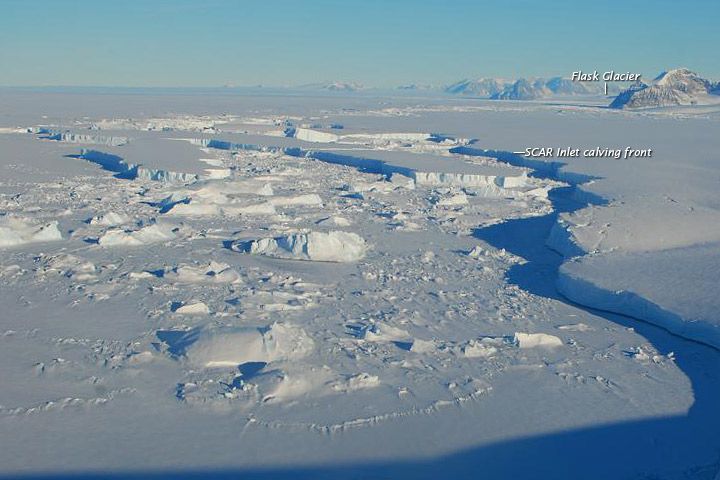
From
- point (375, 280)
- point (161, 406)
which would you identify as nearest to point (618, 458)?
point (161, 406)

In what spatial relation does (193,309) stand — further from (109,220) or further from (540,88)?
(540,88)

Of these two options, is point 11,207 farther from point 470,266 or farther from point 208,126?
point 208,126

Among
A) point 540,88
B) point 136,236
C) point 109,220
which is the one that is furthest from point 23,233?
point 540,88

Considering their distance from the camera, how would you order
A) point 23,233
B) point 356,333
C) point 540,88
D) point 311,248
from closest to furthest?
1. point 356,333
2. point 311,248
3. point 23,233
4. point 540,88

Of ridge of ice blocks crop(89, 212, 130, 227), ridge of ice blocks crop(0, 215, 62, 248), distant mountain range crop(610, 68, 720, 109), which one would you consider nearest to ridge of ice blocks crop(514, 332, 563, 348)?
ridge of ice blocks crop(0, 215, 62, 248)

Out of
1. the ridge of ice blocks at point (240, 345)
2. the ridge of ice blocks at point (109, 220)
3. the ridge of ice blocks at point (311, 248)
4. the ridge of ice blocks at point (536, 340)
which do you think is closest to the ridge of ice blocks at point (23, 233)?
the ridge of ice blocks at point (109, 220)

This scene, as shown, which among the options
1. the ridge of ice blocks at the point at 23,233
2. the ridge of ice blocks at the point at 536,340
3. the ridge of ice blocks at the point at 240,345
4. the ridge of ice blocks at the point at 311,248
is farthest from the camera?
the ridge of ice blocks at the point at 23,233

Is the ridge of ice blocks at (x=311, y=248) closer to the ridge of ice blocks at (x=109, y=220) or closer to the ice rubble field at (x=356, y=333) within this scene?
the ice rubble field at (x=356, y=333)
